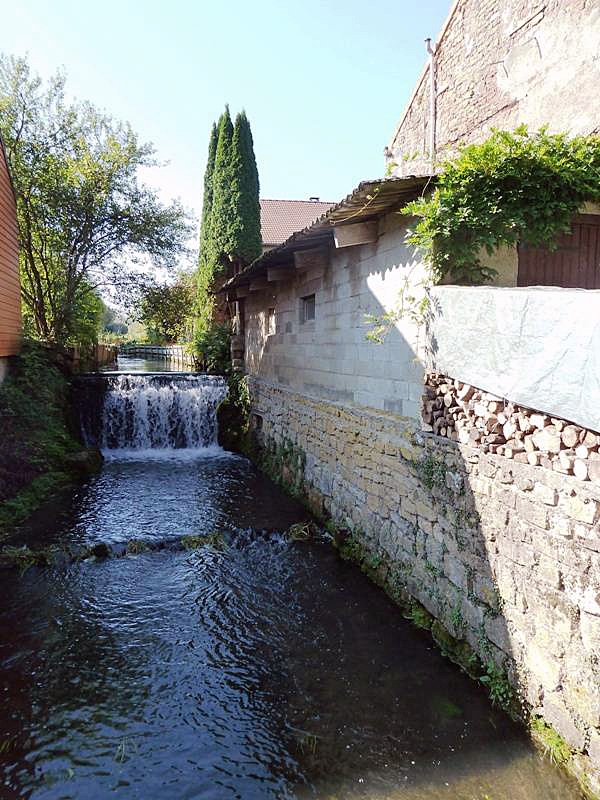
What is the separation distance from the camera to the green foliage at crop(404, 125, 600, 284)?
426 centimetres

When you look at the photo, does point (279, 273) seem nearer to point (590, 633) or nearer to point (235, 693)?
point (235, 693)

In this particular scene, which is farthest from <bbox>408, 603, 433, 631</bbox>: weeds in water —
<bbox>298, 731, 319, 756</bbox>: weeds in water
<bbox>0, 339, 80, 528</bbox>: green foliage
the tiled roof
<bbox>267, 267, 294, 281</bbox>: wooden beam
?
the tiled roof

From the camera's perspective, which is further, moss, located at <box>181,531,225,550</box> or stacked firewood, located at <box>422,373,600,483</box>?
moss, located at <box>181,531,225,550</box>

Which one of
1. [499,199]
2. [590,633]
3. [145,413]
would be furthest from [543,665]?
[145,413]

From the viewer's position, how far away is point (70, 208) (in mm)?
13484

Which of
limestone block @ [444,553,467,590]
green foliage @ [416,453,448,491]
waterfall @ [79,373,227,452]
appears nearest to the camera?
limestone block @ [444,553,467,590]

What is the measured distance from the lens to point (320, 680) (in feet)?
13.3

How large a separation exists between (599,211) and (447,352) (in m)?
2.17

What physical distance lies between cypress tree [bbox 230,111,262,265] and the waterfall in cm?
716

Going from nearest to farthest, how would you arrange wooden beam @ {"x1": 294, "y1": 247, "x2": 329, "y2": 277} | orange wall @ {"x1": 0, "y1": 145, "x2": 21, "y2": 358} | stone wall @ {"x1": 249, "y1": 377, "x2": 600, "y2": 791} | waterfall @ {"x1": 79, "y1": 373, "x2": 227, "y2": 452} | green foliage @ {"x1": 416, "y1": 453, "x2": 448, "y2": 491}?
stone wall @ {"x1": 249, "y1": 377, "x2": 600, "y2": 791} < green foliage @ {"x1": 416, "y1": 453, "x2": 448, "y2": 491} < wooden beam @ {"x1": 294, "y1": 247, "x2": 329, "y2": 277} < orange wall @ {"x1": 0, "y1": 145, "x2": 21, "y2": 358} < waterfall @ {"x1": 79, "y1": 373, "x2": 227, "y2": 452}

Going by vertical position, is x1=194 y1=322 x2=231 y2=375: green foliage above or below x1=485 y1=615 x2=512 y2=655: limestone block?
Answer: above

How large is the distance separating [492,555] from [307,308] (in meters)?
5.56

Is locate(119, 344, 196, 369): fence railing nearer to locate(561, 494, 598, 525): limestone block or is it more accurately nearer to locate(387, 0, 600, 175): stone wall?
locate(387, 0, 600, 175): stone wall

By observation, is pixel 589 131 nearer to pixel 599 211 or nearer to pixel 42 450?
pixel 599 211
